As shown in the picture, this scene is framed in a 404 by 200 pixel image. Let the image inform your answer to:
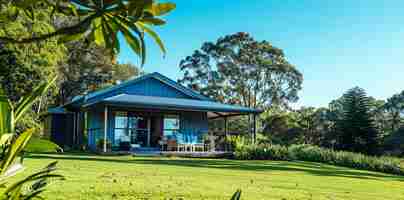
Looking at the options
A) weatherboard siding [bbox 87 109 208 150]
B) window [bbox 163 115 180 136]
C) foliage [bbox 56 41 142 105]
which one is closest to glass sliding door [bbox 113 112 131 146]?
weatherboard siding [bbox 87 109 208 150]

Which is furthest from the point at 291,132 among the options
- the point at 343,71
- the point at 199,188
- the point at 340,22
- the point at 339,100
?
the point at 199,188

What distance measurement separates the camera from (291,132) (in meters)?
31.8

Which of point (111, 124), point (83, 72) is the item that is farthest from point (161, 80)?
point (83, 72)

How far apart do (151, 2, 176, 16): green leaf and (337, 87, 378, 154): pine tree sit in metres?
29.2

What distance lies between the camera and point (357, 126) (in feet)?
93.4

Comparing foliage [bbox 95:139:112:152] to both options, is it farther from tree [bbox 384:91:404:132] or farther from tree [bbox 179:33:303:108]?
tree [bbox 384:91:404:132]

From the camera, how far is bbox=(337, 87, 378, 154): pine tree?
28078mm

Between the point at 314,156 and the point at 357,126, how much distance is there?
1225cm

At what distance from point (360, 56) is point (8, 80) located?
22.9 meters

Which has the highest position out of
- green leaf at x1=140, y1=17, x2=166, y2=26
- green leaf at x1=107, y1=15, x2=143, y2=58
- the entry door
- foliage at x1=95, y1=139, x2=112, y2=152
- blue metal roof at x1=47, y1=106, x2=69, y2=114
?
blue metal roof at x1=47, y1=106, x2=69, y2=114

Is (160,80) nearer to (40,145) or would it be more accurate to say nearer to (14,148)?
(40,145)

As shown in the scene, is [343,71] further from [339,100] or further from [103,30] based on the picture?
[103,30]

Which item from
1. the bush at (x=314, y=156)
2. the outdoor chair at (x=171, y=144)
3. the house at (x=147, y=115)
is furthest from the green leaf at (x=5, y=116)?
the outdoor chair at (x=171, y=144)

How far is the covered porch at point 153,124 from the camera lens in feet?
58.5
